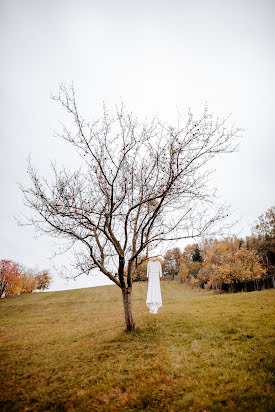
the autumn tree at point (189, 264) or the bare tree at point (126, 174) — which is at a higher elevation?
the bare tree at point (126, 174)

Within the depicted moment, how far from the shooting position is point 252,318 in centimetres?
809

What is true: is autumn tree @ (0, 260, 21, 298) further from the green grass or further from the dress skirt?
the dress skirt

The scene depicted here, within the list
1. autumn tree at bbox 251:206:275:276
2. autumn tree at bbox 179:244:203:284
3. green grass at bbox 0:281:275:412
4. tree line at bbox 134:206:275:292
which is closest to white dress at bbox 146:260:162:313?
green grass at bbox 0:281:275:412

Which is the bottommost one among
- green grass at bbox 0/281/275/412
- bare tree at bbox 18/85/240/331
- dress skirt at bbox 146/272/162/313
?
green grass at bbox 0/281/275/412

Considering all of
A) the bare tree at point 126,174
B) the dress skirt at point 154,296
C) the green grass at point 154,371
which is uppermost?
the bare tree at point 126,174

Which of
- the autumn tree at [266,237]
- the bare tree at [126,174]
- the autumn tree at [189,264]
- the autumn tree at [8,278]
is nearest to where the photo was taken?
the bare tree at [126,174]

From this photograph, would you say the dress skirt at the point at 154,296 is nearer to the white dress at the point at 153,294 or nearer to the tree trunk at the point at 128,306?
the white dress at the point at 153,294

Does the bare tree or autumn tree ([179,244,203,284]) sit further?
autumn tree ([179,244,203,284])

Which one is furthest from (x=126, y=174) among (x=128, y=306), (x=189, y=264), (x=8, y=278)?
(x=189, y=264)

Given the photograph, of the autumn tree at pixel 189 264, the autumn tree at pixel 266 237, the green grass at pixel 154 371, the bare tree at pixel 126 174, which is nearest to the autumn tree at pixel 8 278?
the green grass at pixel 154 371

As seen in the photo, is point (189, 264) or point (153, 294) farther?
point (189, 264)

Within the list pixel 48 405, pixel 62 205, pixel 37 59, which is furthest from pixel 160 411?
pixel 37 59

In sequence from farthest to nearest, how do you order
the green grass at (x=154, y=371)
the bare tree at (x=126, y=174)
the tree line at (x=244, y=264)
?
the tree line at (x=244, y=264), the bare tree at (x=126, y=174), the green grass at (x=154, y=371)

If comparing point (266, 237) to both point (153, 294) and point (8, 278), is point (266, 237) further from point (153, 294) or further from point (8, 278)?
point (8, 278)
